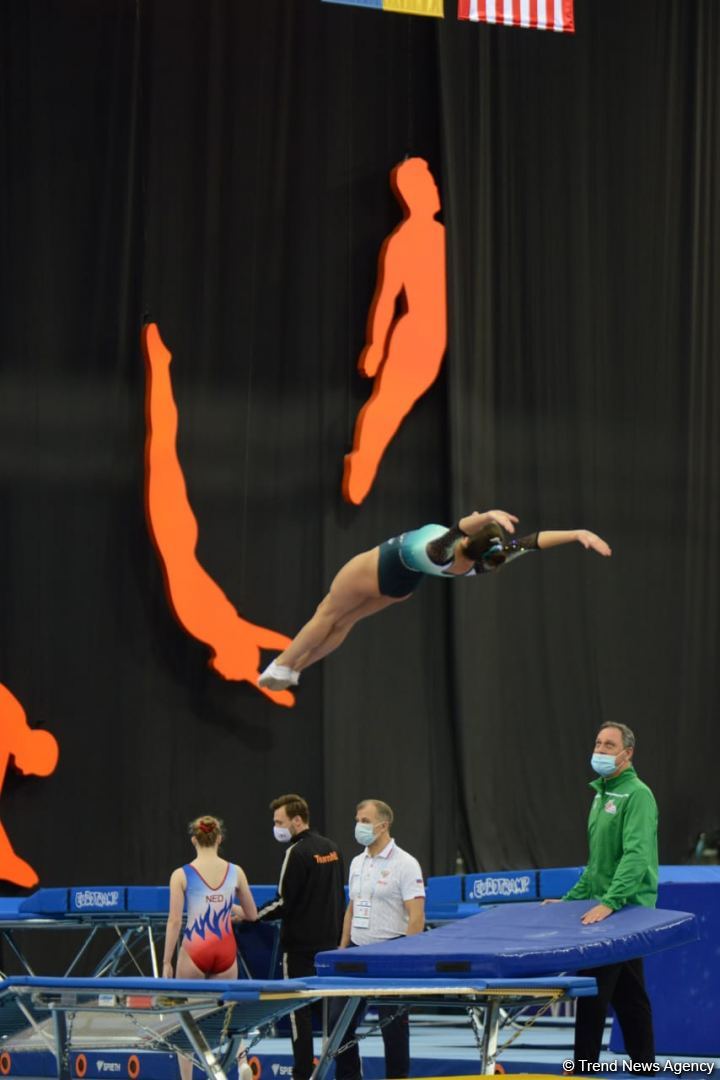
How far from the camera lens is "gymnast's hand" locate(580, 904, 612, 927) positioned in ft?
22.4

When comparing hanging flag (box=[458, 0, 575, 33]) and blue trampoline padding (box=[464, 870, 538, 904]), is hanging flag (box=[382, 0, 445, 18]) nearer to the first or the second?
hanging flag (box=[458, 0, 575, 33])

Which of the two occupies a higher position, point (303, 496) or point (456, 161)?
point (456, 161)

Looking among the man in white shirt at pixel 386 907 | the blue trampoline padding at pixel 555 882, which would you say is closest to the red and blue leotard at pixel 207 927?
the man in white shirt at pixel 386 907

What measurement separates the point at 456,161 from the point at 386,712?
4.07 metres

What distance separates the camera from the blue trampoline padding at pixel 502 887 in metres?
9.16

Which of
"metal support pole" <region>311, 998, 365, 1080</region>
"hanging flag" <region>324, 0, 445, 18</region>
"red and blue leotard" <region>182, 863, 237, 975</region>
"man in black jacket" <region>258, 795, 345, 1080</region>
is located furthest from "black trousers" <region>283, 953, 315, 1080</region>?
"hanging flag" <region>324, 0, 445, 18</region>

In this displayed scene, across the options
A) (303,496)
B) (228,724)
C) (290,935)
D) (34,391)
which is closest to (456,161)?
(303,496)

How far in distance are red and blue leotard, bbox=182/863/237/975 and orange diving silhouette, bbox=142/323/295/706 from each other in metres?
3.88

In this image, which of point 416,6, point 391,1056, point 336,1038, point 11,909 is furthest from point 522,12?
point 336,1038

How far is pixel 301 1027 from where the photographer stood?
771cm

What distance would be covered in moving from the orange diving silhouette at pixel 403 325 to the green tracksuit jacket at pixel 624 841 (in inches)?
217

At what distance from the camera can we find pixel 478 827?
1249cm

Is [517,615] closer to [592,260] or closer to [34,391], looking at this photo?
[592,260]

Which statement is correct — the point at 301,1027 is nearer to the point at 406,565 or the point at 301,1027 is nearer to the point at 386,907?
the point at 386,907
